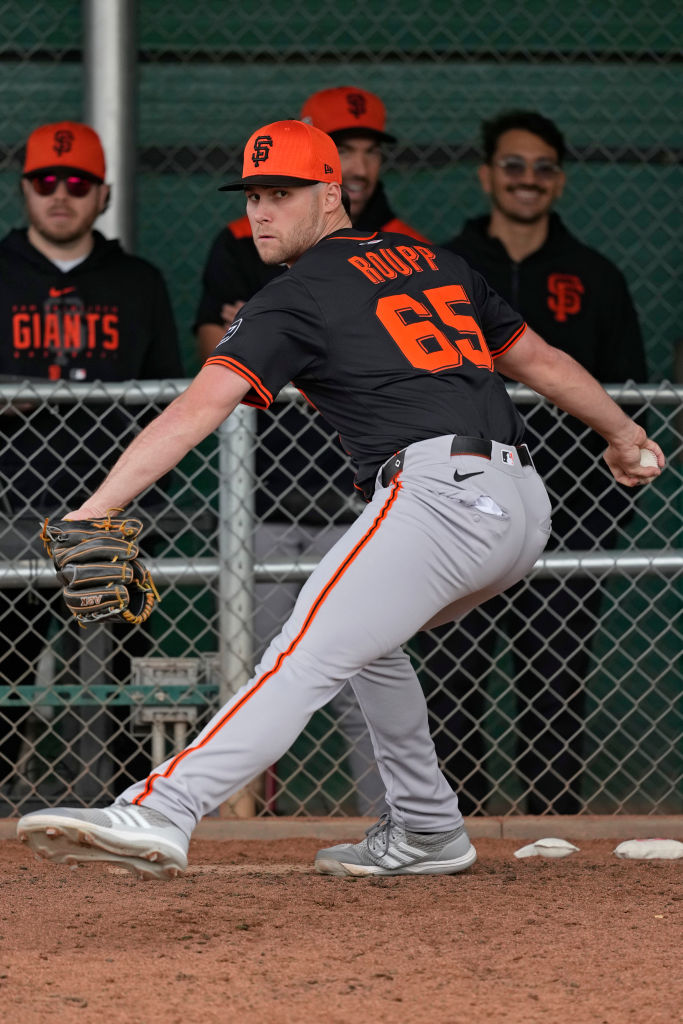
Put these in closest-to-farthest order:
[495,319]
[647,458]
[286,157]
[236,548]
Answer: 1. [286,157]
2. [495,319]
3. [647,458]
4. [236,548]

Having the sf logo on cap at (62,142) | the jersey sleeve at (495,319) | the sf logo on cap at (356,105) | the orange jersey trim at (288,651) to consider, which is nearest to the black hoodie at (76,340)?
the sf logo on cap at (62,142)

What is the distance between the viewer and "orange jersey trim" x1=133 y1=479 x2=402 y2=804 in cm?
286

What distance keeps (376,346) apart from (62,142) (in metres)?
2.31

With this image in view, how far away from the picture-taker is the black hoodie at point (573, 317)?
15.9 feet

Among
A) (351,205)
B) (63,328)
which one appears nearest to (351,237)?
(351,205)

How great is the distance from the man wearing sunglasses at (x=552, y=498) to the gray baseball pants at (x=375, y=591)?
4.72 feet

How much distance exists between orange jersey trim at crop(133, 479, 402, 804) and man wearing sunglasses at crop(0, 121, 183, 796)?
160 centimetres

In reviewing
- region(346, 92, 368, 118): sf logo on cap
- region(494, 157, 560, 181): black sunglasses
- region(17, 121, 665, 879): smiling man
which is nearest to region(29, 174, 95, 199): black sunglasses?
region(346, 92, 368, 118): sf logo on cap

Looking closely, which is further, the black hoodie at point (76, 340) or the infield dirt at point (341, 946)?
the black hoodie at point (76, 340)

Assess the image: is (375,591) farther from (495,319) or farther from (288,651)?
(495,319)

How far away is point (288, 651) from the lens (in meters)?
2.95

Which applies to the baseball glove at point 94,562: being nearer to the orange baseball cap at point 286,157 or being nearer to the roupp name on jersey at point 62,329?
the orange baseball cap at point 286,157

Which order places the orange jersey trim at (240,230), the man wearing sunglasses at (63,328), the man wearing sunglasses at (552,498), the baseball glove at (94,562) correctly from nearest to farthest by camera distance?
the baseball glove at (94,562), the man wearing sunglasses at (63,328), the man wearing sunglasses at (552,498), the orange jersey trim at (240,230)

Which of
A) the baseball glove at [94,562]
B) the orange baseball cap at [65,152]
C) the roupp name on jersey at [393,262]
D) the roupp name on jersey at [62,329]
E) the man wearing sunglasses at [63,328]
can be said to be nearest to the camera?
the baseball glove at [94,562]
